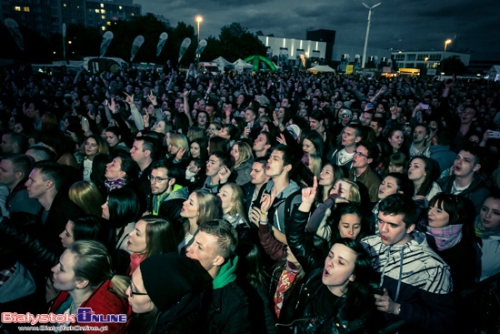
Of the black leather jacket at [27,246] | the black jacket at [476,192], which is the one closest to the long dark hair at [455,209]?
the black jacket at [476,192]

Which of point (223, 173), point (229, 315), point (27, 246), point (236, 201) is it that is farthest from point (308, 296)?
point (223, 173)

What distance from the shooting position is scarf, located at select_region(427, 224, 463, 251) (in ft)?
10.2

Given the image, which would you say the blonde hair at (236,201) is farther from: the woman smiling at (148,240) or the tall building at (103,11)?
the tall building at (103,11)

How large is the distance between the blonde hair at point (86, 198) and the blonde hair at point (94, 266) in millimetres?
1321

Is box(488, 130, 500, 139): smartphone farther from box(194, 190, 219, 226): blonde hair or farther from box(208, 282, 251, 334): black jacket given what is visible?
box(208, 282, 251, 334): black jacket

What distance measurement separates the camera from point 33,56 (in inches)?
1767

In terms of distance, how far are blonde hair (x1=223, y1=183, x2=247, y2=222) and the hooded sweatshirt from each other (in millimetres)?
1697

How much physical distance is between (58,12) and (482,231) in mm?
142731

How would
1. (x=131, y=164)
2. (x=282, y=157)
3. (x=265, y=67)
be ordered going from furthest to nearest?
(x=265, y=67), (x=131, y=164), (x=282, y=157)

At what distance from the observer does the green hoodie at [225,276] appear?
2291mm

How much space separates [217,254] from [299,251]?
783 mm

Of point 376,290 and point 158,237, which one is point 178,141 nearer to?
point 158,237

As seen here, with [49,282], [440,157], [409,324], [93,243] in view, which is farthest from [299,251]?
[440,157]

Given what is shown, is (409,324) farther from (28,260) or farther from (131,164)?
(131,164)
